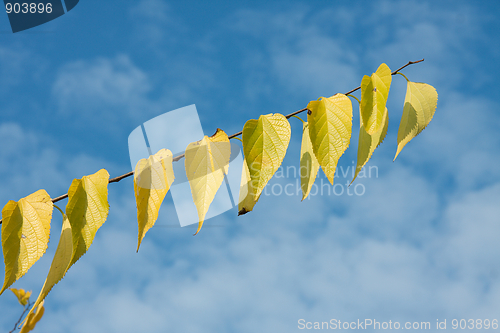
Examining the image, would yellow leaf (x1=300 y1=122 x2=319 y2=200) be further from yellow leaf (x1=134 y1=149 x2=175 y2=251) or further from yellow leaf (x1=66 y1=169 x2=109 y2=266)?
yellow leaf (x1=66 y1=169 x2=109 y2=266)

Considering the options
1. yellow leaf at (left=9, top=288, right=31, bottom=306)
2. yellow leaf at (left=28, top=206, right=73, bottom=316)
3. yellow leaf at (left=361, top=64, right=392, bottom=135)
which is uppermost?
yellow leaf at (left=361, top=64, right=392, bottom=135)

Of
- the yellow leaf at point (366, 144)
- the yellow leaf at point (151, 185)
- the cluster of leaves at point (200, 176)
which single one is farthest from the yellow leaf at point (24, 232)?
the yellow leaf at point (366, 144)

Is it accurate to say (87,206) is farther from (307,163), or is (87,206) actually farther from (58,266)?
(307,163)

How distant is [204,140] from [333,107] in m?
0.47

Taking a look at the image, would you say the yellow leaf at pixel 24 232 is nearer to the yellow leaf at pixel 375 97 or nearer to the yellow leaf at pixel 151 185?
the yellow leaf at pixel 151 185

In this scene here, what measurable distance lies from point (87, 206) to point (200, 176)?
0.39 meters

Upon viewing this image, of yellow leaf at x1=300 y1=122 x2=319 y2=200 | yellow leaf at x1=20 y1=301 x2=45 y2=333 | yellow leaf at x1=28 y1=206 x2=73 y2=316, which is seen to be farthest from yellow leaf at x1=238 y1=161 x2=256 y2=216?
yellow leaf at x1=20 y1=301 x2=45 y2=333

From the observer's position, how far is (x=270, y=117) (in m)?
1.16

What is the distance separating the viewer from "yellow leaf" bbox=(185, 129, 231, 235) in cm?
101

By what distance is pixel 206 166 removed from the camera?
42.3 inches

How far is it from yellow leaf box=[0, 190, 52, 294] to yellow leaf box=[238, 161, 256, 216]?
0.63 m

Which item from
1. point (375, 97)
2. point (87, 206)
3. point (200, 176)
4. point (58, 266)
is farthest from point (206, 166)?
point (375, 97)

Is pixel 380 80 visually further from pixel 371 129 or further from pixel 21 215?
pixel 21 215

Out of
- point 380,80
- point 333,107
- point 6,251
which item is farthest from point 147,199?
point 380,80
